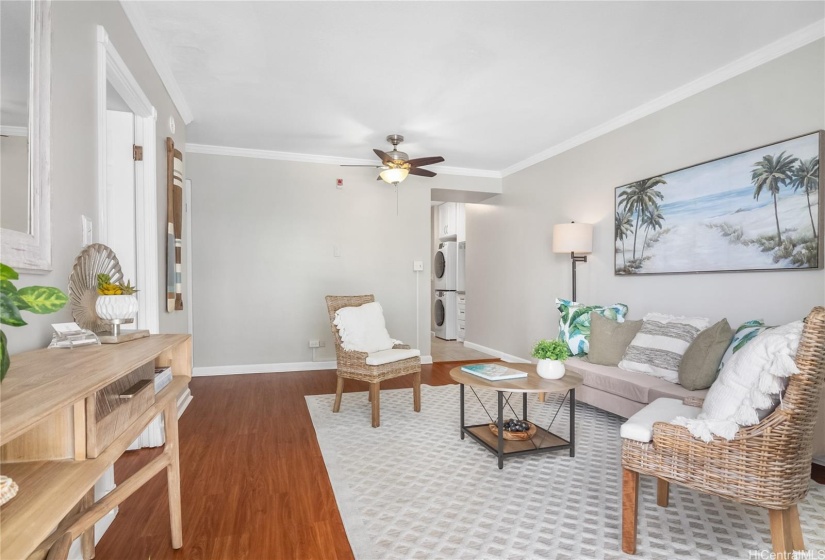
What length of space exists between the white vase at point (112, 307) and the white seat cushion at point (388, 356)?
75.4 inches

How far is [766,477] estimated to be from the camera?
146cm

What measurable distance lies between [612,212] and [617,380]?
175 centimetres

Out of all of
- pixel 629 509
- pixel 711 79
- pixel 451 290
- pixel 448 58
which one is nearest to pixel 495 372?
pixel 629 509

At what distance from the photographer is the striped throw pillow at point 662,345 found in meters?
2.93

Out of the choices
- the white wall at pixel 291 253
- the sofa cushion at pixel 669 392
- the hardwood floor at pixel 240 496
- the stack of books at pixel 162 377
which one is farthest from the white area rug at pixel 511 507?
the white wall at pixel 291 253

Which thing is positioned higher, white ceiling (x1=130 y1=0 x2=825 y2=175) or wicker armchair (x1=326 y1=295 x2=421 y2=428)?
white ceiling (x1=130 y1=0 x2=825 y2=175)

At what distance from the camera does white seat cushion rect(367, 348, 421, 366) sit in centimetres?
330

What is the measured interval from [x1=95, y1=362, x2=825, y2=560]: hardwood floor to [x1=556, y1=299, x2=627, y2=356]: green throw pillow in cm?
158

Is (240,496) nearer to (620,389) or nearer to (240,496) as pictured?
(240,496)

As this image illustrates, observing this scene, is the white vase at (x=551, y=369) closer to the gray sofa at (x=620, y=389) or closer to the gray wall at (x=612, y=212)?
the gray sofa at (x=620, y=389)

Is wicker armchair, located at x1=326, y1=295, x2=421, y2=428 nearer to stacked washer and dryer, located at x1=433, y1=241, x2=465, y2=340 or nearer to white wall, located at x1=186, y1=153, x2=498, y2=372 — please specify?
white wall, located at x1=186, y1=153, x2=498, y2=372

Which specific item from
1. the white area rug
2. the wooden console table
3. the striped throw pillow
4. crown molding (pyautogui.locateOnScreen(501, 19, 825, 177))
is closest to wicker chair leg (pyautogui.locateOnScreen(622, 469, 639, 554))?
the white area rug

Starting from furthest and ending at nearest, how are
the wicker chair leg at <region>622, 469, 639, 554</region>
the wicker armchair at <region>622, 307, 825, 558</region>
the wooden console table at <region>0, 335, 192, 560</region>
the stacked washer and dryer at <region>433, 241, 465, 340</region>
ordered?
the stacked washer and dryer at <region>433, 241, 465, 340</region>, the wicker chair leg at <region>622, 469, 639, 554</region>, the wicker armchair at <region>622, 307, 825, 558</region>, the wooden console table at <region>0, 335, 192, 560</region>

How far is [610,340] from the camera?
3.42 m
